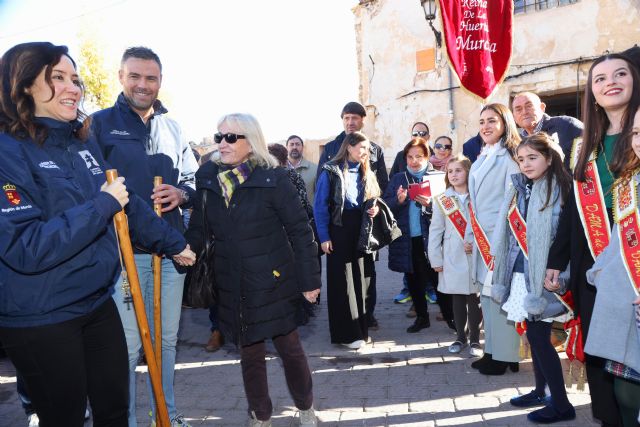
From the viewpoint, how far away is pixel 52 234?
2062 mm

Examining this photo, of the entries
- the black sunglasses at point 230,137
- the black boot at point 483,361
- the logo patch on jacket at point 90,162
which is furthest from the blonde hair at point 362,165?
the logo patch on jacket at point 90,162

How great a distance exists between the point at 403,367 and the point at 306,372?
1.52 m

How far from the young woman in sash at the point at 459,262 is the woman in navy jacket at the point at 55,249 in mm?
3372

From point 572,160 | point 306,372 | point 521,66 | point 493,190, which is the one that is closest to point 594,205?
point 572,160

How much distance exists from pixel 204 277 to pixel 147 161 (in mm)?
812

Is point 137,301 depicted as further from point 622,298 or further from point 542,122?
point 542,122

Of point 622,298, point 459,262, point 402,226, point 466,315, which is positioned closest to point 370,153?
point 402,226

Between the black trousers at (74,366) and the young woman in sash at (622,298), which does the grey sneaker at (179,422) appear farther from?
the young woman in sash at (622,298)

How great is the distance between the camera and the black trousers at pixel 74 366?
2.18 m

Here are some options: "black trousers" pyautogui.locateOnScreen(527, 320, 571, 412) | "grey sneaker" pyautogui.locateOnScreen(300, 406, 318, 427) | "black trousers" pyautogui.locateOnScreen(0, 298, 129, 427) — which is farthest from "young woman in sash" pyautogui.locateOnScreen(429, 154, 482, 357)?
"black trousers" pyautogui.locateOnScreen(0, 298, 129, 427)

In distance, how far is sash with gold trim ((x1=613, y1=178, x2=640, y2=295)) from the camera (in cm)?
247

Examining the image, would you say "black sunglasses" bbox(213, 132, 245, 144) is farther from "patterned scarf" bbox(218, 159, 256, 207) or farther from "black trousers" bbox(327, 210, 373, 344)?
"black trousers" bbox(327, 210, 373, 344)

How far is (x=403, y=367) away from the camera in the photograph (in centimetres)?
484

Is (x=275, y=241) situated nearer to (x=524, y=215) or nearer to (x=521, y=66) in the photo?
(x=524, y=215)
